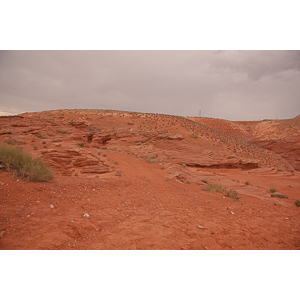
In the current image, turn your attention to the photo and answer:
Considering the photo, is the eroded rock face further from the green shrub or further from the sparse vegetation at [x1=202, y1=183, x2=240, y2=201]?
the sparse vegetation at [x1=202, y1=183, x2=240, y2=201]

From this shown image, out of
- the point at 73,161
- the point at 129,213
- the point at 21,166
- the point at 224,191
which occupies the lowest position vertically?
the point at 129,213

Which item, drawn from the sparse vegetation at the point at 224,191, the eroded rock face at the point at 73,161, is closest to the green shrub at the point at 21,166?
the eroded rock face at the point at 73,161

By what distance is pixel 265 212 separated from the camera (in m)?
6.59

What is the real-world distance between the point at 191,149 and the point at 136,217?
16.2 m

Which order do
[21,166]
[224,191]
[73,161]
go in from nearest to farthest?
[21,166] → [224,191] → [73,161]

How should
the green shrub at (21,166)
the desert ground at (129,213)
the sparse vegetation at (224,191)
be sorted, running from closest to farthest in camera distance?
the desert ground at (129,213) → the green shrub at (21,166) → the sparse vegetation at (224,191)

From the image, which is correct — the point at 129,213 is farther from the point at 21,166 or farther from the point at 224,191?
the point at 224,191

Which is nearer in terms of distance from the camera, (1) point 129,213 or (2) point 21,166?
(1) point 129,213

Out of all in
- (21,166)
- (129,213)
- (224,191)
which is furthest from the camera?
(224,191)

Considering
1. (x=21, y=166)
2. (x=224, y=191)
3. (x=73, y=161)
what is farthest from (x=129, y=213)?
(x=224, y=191)

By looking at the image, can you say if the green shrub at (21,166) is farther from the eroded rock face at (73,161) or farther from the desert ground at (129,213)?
the eroded rock face at (73,161)

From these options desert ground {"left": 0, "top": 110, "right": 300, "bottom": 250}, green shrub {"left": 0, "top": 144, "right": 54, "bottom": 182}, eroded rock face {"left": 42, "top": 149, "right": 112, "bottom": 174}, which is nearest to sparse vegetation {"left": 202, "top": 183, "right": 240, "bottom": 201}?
desert ground {"left": 0, "top": 110, "right": 300, "bottom": 250}

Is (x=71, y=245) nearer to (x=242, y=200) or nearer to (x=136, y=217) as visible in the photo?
(x=136, y=217)

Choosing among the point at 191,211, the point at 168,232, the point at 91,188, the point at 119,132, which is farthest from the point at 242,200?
the point at 119,132
